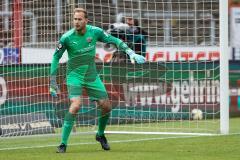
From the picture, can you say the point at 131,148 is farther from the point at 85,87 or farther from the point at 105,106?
the point at 85,87

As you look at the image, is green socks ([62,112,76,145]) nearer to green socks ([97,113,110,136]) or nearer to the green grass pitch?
the green grass pitch

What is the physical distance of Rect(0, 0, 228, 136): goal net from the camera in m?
16.4

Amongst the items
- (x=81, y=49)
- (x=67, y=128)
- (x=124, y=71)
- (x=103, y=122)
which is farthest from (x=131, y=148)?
(x=124, y=71)

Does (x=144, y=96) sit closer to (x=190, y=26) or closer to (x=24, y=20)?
(x=190, y=26)

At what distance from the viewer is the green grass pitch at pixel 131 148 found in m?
11.6

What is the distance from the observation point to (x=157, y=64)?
17.3 meters

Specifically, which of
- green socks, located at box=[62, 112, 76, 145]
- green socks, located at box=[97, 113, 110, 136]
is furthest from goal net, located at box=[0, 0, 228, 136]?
green socks, located at box=[62, 112, 76, 145]

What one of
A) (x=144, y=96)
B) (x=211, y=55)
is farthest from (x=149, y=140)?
(x=211, y=55)

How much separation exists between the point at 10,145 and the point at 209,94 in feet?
18.5

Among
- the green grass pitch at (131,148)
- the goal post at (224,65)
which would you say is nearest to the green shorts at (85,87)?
the green grass pitch at (131,148)

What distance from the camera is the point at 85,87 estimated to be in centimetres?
1291

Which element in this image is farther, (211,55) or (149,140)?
(211,55)

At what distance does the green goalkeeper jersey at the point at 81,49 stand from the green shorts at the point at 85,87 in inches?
2.9

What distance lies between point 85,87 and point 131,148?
111 centimetres
